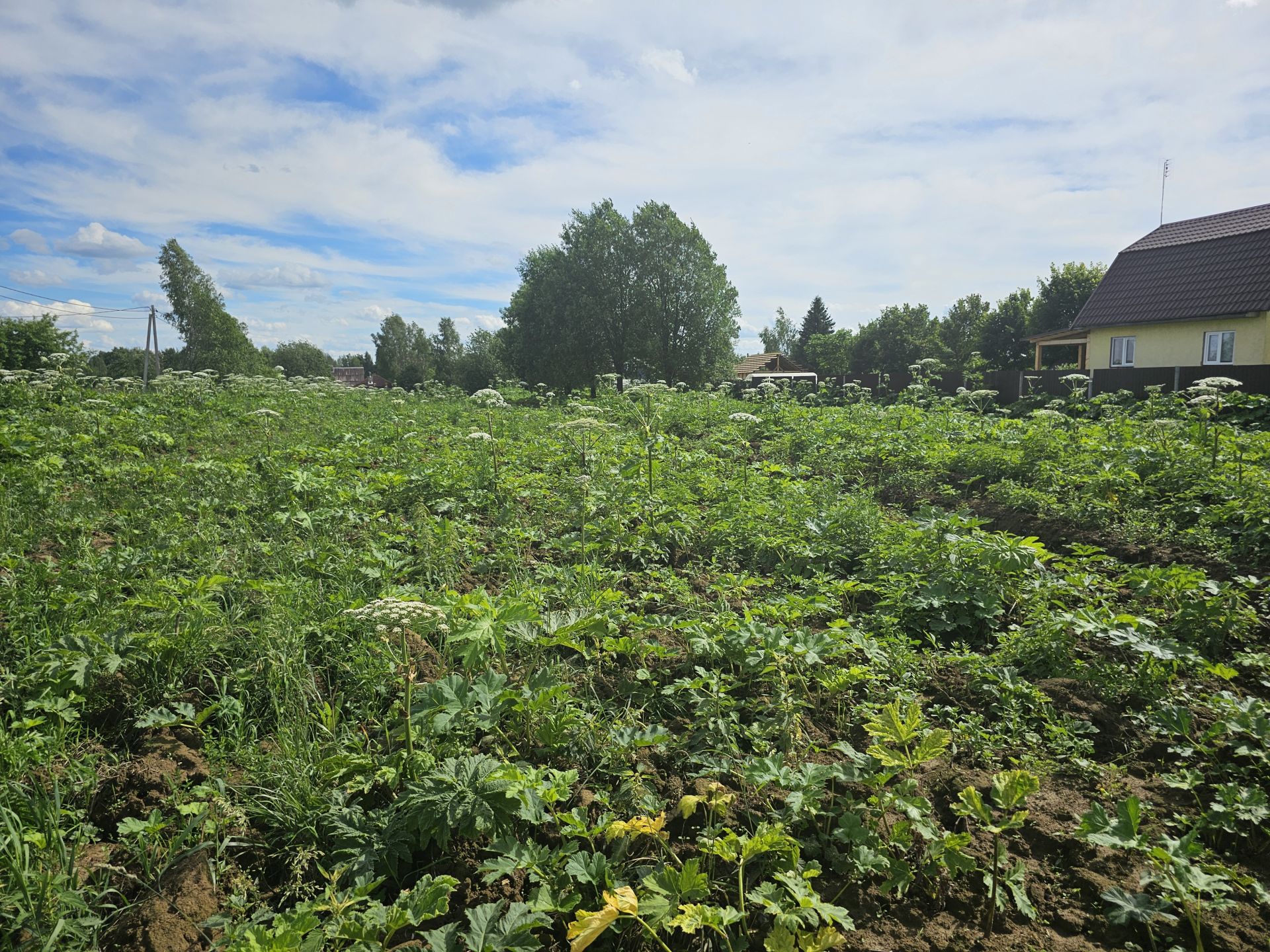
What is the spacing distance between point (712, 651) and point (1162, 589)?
2.47 metres

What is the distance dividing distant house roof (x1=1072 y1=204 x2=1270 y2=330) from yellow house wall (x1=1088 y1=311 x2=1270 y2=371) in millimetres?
452

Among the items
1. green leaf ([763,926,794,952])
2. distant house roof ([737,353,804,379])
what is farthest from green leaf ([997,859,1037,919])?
distant house roof ([737,353,804,379])

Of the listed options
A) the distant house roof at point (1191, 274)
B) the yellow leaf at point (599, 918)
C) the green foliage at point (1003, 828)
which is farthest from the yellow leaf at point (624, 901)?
the distant house roof at point (1191, 274)

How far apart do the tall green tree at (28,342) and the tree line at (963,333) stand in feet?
143

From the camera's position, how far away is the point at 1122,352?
2502 cm

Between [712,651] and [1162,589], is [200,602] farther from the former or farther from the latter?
[1162,589]

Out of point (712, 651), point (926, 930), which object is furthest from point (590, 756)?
point (926, 930)

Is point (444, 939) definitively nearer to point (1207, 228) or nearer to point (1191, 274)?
point (1191, 274)

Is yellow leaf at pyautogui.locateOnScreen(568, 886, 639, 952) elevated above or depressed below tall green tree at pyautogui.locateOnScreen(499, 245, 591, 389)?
below

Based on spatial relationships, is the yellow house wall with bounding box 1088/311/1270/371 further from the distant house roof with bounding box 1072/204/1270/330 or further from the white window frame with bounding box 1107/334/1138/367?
the distant house roof with bounding box 1072/204/1270/330

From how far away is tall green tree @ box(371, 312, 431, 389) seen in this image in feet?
278

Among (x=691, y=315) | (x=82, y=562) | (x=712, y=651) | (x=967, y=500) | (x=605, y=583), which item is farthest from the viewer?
(x=691, y=315)

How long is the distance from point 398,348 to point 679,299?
62.5 metres

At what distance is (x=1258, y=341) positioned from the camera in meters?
20.6
